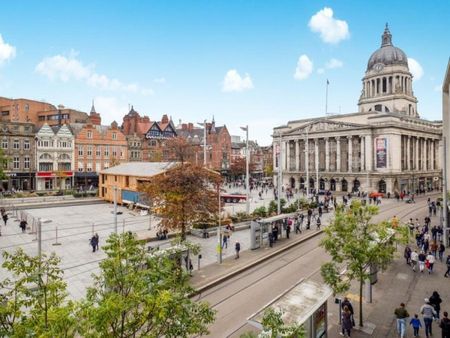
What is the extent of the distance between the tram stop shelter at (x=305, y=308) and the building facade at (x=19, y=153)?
64327 mm

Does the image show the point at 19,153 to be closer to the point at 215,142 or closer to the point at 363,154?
the point at 215,142

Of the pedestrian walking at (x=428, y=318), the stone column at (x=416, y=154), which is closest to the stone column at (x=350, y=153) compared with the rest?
the stone column at (x=416, y=154)

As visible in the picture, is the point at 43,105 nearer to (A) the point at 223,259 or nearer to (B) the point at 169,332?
(A) the point at 223,259

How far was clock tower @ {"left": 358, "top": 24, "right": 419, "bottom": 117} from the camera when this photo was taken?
303 feet

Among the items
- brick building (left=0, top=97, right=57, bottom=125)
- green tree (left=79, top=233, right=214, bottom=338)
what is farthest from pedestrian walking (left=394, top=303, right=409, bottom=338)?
brick building (left=0, top=97, right=57, bottom=125)

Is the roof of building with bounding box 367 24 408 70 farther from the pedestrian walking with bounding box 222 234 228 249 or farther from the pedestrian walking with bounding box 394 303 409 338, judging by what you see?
the pedestrian walking with bounding box 394 303 409 338

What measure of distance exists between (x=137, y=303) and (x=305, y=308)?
6.08 metres

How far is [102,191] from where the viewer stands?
5728cm

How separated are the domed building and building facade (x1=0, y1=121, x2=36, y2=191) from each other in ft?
154

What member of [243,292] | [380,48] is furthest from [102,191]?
[380,48]

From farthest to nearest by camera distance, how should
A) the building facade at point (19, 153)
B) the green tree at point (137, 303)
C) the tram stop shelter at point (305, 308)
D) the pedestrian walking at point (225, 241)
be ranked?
the building facade at point (19, 153) → the pedestrian walking at point (225, 241) → the tram stop shelter at point (305, 308) → the green tree at point (137, 303)

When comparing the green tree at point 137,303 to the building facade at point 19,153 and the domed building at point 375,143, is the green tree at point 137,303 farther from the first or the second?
the building facade at point 19,153

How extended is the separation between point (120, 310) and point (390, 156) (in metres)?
73.6

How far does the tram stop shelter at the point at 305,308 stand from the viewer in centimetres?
1060
